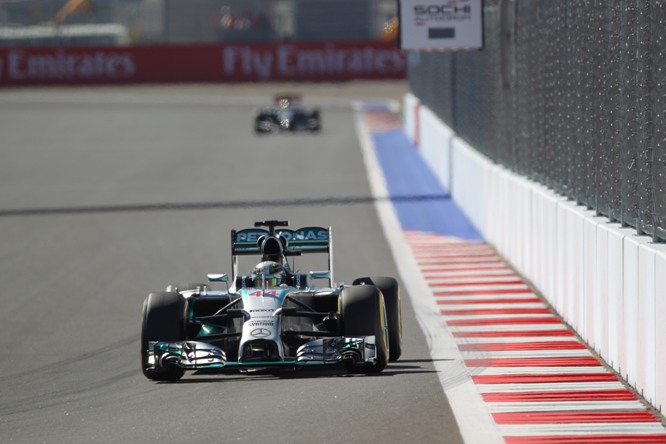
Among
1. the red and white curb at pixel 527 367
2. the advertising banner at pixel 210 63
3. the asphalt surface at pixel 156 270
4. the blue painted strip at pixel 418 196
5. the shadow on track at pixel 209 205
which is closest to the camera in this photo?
the red and white curb at pixel 527 367

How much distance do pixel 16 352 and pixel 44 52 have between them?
58.7 m

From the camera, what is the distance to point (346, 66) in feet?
234

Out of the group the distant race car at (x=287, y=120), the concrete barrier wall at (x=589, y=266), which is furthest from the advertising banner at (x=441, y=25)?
the distant race car at (x=287, y=120)

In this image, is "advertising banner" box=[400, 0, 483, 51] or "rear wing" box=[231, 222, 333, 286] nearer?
"rear wing" box=[231, 222, 333, 286]

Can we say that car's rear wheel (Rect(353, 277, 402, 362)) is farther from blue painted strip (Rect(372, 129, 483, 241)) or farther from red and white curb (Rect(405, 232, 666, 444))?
blue painted strip (Rect(372, 129, 483, 241))

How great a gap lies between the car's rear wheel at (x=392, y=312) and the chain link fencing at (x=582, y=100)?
71.6 inches

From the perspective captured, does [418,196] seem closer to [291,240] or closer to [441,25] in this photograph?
[441,25]

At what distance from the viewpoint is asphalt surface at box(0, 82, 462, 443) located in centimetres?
989

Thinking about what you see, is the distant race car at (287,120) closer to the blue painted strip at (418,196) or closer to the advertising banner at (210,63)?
the blue painted strip at (418,196)

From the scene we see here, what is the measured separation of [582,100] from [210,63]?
2281 inches

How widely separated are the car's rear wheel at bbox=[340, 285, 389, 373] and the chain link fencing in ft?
6.40

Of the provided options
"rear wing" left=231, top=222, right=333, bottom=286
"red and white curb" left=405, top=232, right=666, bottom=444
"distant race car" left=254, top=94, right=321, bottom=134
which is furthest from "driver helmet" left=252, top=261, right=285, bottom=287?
"distant race car" left=254, top=94, right=321, bottom=134

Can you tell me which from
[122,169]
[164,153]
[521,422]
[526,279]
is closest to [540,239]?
[526,279]

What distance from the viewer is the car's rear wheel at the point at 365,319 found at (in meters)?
11.4
